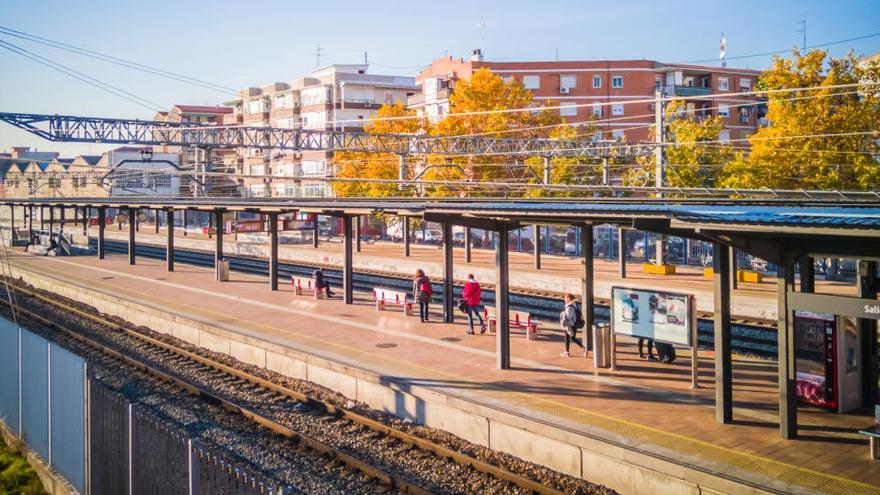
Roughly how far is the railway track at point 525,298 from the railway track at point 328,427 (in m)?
10.6

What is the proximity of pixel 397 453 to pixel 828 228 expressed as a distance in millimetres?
6958

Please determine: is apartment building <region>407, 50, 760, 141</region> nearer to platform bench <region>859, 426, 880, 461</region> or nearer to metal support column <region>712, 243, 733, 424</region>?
metal support column <region>712, 243, 733, 424</region>

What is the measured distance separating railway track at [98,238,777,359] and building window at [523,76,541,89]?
2745 cm

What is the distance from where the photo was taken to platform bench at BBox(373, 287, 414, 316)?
74.5ft

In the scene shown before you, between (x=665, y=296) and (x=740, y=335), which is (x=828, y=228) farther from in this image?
(x=740, y=335)

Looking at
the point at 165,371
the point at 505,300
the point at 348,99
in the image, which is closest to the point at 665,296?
the point at 505,300

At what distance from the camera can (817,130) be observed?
27.9 m

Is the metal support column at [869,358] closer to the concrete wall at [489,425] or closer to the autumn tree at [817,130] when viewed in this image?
the concrete wall at [489,425]

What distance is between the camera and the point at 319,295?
26750mm

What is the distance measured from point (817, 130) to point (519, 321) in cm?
1597

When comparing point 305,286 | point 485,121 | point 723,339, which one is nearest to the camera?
point 723,339

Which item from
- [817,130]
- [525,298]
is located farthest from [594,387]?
[817,130]

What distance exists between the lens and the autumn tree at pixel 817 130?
91.0ft

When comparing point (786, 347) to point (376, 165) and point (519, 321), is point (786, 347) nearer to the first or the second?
point (519, 321)
